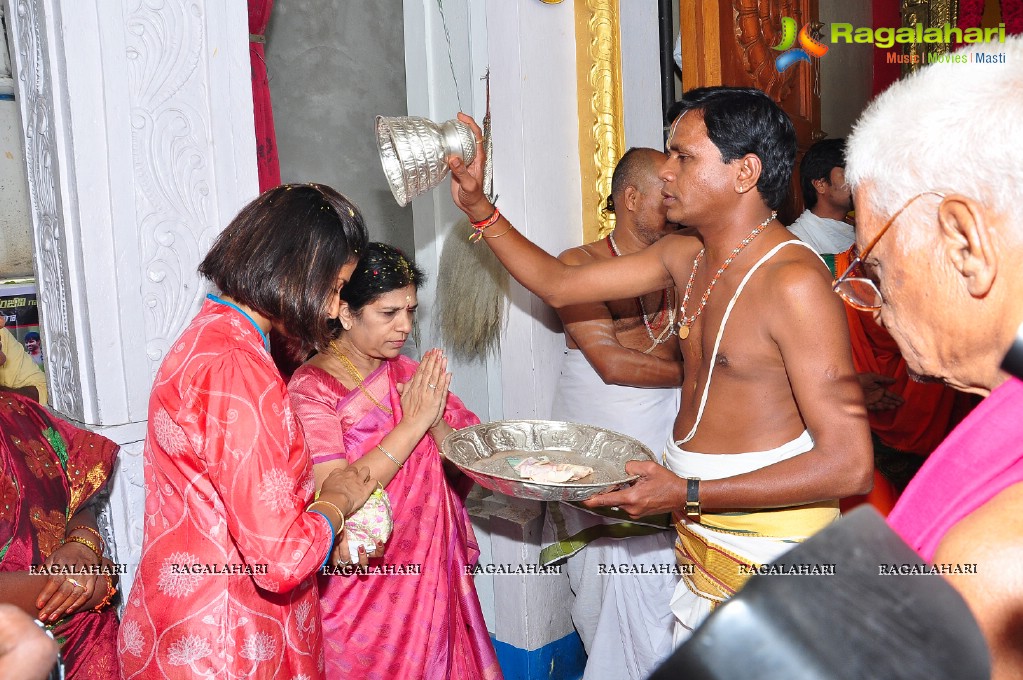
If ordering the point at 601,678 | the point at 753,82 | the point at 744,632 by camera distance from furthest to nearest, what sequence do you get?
1. the point at 753,82
2. the point at 601,678
3. the point at 744,632

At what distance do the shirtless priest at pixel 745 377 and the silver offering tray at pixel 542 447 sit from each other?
0.18 metres

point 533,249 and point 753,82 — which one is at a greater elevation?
point 753,82

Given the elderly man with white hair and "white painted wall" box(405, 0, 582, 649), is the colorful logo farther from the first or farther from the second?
the elderly man with white hair

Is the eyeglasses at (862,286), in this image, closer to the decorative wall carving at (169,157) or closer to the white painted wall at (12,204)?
the decorative wall carving at (169,157)

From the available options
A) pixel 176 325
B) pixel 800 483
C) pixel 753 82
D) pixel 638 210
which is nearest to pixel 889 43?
pixel 753 82

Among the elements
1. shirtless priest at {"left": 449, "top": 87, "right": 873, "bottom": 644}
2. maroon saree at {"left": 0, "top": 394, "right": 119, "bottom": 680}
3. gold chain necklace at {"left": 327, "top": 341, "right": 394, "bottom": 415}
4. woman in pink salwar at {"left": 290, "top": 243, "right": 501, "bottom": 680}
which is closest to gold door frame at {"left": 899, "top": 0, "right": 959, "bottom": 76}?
shirtless priest at {"left": 449, "top": 87, "right": 873, "bottom": 644}

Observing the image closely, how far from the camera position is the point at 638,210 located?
340 centimetres

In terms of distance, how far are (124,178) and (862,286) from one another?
1950 mm

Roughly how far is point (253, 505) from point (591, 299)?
162 cm

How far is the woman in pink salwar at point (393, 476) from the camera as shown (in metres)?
2.52

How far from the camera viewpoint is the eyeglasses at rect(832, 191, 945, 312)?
1.08 meters

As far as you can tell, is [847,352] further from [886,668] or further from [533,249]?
[886,668]

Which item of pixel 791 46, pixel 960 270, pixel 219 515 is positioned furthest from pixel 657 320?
pixel 960 270

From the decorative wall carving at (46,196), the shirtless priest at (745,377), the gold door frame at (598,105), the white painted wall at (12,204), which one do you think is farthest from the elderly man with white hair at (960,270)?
the white painted wall at (12,204)
